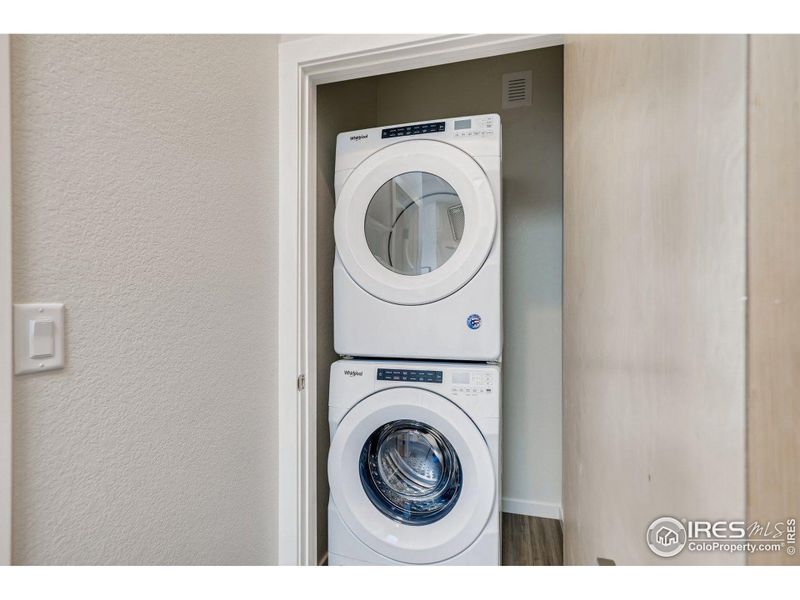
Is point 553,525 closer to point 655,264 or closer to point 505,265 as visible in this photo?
point 505,265

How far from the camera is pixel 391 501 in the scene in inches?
59.4

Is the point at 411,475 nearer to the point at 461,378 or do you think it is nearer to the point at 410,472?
the point at 410,472

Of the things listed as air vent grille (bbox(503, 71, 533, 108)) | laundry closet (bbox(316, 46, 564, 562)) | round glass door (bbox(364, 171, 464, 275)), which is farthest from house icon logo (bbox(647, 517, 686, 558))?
air vent grille (bbox(503, 71, 533, 108))

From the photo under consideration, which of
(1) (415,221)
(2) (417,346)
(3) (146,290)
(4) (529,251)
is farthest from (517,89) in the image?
(3) (146,290)

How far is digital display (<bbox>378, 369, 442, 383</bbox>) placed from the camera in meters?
1.40

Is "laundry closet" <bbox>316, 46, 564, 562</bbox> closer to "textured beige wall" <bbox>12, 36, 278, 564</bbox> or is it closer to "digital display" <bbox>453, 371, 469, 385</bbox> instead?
"digital display" <bbox>453, 371, 469, 385</bbox>

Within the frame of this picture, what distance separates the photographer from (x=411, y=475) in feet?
5.10

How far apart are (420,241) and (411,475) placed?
2.88ft

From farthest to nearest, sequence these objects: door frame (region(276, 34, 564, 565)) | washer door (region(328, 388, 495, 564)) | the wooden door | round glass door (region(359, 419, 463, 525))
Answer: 1. round glass door (region(359, 419, 463, 525))
2. washer door (region(328, 388, 495, 564))
3. door frame (region(276, 34, 564, 565))
4. the wooden door

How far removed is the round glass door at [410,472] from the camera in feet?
4.79

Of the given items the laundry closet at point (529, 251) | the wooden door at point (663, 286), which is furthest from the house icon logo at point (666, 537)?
the laundry closet at point (529, 251)
